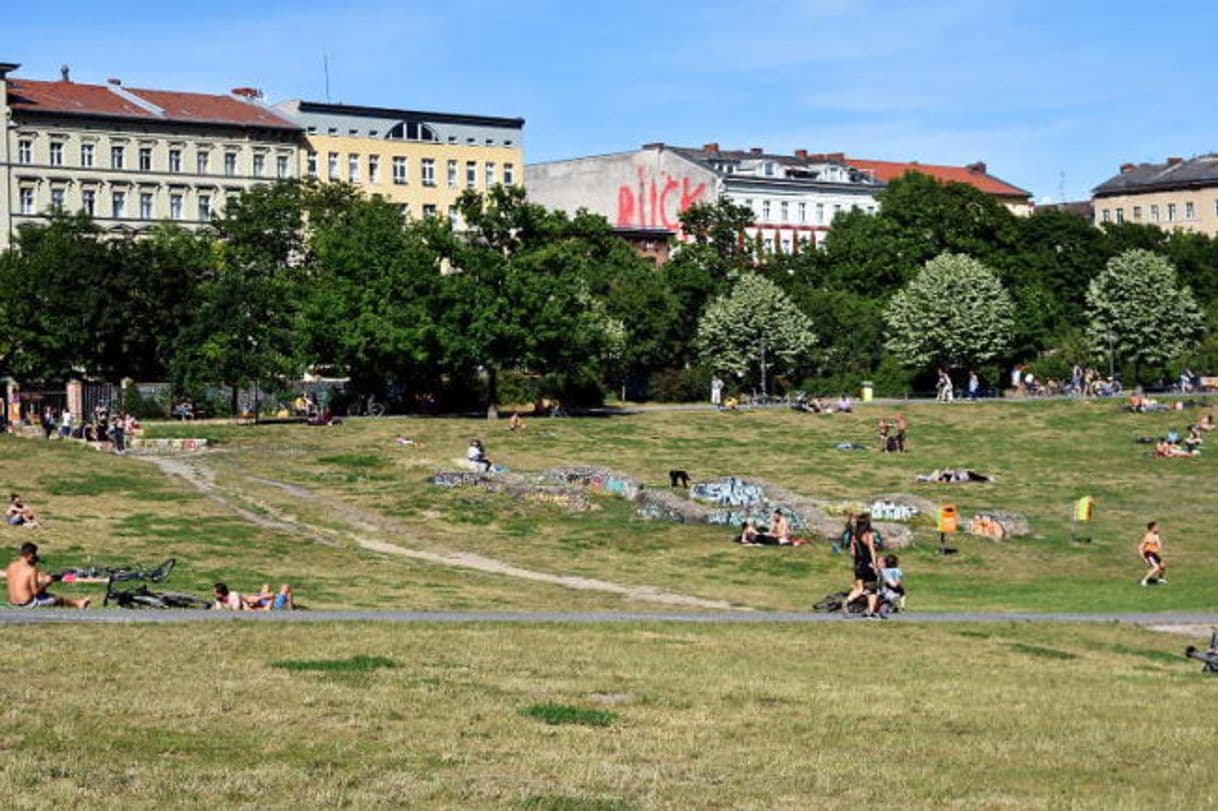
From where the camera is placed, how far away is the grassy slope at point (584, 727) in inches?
705

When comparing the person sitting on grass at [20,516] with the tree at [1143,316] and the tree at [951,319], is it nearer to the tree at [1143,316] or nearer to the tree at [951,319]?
the tree at [951,319]

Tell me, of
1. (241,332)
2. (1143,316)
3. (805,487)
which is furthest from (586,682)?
(1143,316)

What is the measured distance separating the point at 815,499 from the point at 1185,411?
4318 centimetres

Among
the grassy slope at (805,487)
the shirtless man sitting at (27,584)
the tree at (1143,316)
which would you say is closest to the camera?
the shirtless man sitting at (27,584)

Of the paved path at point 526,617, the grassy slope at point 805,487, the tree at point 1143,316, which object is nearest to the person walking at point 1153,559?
the grassy slope at point 805,487

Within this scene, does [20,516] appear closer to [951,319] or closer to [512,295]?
[512,295]

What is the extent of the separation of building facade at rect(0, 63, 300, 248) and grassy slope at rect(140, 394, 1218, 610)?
48047 millimetres

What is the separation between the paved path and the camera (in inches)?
1162

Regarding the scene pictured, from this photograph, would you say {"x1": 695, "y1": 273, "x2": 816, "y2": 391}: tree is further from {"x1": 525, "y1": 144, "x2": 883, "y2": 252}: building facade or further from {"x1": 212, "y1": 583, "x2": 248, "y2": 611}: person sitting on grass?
{"x1": 212, "y1": 583, "x2": 248, "y2": 611}: person sitting on grass

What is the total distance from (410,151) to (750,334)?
134ft

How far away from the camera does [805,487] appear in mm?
70062

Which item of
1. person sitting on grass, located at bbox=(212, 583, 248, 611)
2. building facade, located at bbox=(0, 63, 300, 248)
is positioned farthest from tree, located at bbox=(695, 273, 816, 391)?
person sitting on grass, located at bbox=(212, 583, 248, 611)

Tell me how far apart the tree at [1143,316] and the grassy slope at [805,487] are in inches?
834

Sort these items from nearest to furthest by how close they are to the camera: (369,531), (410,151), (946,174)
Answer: (369,531), (410,151), (946,174)
